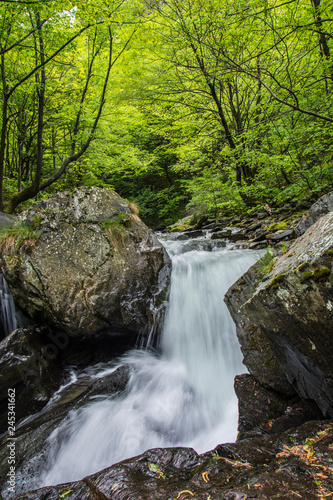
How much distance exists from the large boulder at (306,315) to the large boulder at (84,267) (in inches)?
122

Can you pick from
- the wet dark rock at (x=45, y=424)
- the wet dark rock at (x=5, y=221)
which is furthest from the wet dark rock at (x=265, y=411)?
the wet dark rock at (x=5, y=221)

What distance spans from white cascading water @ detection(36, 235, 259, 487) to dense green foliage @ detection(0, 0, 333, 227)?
366cm

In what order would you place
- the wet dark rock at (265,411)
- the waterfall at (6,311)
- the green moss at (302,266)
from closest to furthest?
the green moss at (302,266) → the wet dark rock at (265,411) → the waterfall at (6,311)

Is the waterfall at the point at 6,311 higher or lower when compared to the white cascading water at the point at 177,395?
higher

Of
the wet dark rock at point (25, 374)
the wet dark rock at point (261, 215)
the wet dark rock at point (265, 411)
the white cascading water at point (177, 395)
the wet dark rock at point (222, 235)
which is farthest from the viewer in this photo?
the wet dark rock at point (261, 215)

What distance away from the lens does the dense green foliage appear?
4.93 metres

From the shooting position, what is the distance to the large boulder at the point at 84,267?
4422 millimetres

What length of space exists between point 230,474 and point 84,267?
399 centimetres

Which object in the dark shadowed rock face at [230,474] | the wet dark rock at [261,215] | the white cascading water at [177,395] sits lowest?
the white cascading water at [177,395]

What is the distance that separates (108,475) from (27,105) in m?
10.6

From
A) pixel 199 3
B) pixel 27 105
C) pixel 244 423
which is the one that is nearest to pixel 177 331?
pixel 244 423

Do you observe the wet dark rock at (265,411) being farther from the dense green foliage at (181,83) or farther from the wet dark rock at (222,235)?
the wet dark rock at (222,235)

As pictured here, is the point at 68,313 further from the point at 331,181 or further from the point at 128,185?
the point at 128,185

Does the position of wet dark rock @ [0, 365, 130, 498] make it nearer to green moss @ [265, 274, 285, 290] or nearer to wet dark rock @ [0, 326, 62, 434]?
wet dark rock @ [0, 326, 62, 434]
